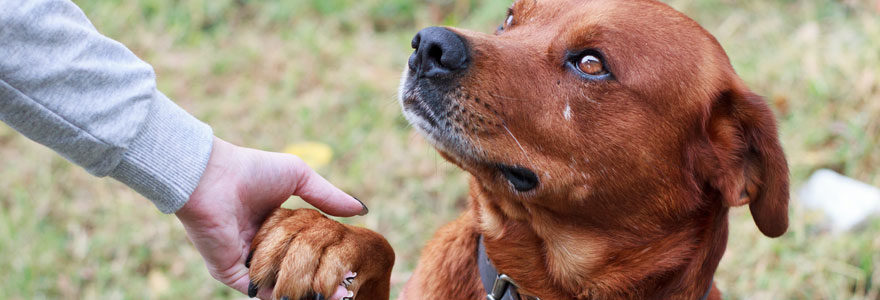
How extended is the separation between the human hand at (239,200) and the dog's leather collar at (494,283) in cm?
51

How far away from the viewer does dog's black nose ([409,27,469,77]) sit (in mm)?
2385

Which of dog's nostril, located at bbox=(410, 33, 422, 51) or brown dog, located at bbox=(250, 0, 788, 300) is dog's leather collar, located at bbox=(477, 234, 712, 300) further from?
dog's nostril, located at bbox=(410, 33, 422, 51)

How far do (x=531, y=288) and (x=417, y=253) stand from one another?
1.80 m

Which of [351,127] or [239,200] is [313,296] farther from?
[351,127]

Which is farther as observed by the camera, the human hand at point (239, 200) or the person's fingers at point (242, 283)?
the person's fingers at point (242, 283)

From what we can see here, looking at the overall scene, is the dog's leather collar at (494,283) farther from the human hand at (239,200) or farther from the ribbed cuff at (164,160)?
the ribbed cuff at (164,160)

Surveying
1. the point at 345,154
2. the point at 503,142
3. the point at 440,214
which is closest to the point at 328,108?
the point at 345,154

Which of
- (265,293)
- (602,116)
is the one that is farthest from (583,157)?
(265,293)

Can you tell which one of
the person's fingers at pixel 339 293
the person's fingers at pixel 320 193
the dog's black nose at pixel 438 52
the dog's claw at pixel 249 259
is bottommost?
the person's fingers at pixel 339 293

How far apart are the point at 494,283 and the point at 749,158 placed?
0.98 m

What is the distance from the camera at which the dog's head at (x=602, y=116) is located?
2480 millimetres

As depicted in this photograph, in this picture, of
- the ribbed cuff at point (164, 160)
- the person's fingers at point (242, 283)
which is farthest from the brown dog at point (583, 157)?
the ribbed cuff at point (164, 160)

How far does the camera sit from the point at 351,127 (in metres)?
5.32

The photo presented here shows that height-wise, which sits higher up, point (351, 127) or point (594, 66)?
point (594, 66)
